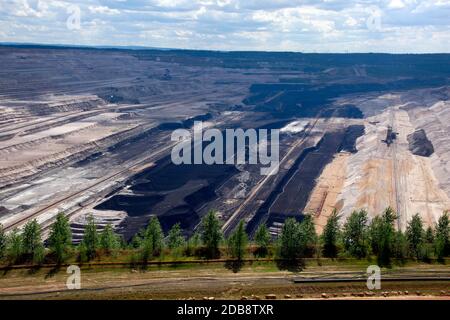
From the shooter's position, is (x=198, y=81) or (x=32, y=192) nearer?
(x=32, y=192)

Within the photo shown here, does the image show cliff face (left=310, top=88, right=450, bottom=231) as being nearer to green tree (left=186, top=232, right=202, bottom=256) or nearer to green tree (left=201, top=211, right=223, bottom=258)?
green tree (left=186, top=232, right=202, bottom=256)

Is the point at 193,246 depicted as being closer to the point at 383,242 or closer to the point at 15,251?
the point at 15,251

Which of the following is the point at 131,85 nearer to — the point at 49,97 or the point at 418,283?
the point at 49,97

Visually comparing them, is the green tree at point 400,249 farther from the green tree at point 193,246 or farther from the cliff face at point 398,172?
the cliff face at point 398,172

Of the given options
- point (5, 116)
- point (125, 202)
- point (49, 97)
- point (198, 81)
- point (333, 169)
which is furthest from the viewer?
point (198, 81)

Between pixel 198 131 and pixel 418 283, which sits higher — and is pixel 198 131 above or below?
above
